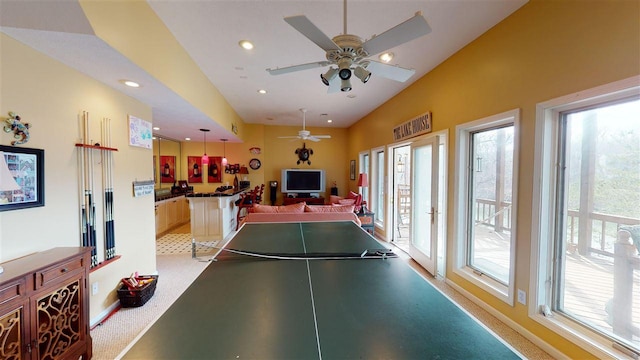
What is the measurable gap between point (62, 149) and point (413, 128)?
163 inches

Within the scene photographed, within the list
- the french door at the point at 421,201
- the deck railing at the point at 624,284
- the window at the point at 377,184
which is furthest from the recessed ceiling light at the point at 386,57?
the window at the point at 377,184

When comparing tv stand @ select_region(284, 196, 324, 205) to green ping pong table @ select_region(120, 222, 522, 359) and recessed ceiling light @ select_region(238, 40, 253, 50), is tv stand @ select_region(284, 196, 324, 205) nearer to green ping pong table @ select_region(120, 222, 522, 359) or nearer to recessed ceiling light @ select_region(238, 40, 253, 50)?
recessed ceiling light @ select_region(238, 40, 253, 50)

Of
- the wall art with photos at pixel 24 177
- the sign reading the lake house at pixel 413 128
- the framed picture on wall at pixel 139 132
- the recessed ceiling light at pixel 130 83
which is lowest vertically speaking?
the wall art with photos at pixel 24 177

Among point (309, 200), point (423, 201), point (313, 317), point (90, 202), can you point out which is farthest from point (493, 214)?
point (309, 200)

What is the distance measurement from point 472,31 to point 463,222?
2134mm

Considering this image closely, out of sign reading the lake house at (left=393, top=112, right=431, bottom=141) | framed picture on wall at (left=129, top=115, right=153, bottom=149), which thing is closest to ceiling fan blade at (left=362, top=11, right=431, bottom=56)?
sign reading the lake house at (left=393, top=112, right=431, bottom=141)

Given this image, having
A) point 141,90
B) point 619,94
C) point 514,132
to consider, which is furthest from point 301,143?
point 619,94

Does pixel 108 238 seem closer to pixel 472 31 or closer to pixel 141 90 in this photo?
pixel 141 90

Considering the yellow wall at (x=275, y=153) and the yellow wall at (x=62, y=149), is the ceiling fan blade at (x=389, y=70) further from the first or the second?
the yellow wall at (x=275, y=153)

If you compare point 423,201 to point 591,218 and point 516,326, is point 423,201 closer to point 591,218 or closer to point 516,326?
point 516,326

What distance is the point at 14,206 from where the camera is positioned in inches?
62.5

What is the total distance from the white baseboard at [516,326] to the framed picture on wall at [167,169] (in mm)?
7149

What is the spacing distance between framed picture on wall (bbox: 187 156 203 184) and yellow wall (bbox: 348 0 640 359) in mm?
6607

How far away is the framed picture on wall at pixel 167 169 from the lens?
21.2 feet
